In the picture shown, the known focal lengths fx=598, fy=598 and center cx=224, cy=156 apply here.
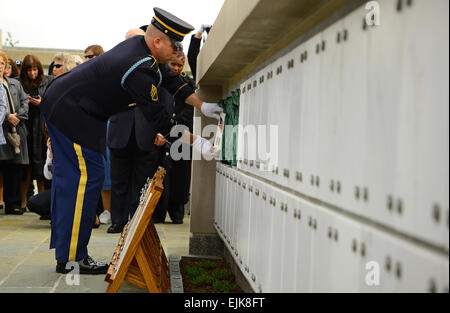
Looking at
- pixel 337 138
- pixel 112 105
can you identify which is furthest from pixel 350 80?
pixel 112 105

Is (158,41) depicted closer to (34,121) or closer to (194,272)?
(194,272)

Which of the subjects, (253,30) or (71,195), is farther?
(71,195)

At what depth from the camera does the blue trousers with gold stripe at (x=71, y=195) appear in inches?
170

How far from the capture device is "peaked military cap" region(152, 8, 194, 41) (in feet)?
13.4

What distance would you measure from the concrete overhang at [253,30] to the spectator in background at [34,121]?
12.7 feet

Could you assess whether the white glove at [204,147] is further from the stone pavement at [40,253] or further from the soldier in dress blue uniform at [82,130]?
the stone pavement at [40,253]

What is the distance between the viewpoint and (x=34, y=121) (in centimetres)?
822

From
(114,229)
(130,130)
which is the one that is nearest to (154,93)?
(130,130)

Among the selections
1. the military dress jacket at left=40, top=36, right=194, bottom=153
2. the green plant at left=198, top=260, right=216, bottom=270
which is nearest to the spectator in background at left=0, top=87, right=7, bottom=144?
the military dress jacket at left=40, top=36, right=194, bottom=153

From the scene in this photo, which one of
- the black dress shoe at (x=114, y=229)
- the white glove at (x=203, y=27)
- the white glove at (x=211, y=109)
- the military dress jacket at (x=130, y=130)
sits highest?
the white glove at (x=203, y=27)

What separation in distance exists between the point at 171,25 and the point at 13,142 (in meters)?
4.25

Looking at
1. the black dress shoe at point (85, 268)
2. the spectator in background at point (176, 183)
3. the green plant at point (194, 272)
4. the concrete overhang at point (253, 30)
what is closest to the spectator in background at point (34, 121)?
the spectator in background at point (176, 183)

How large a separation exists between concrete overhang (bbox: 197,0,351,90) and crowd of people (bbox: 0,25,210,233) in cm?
147

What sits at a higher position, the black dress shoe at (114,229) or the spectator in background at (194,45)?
the spectator in background at (194,45)
